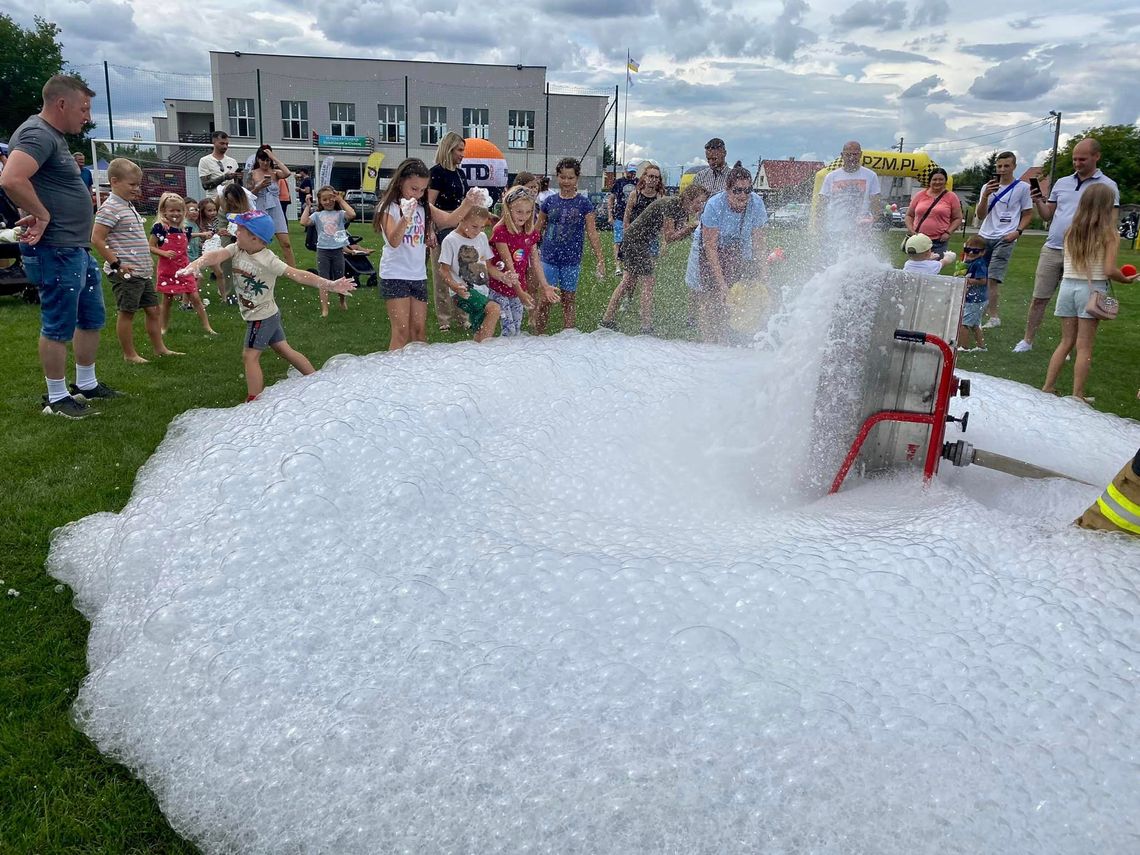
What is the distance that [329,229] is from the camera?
8703 millimetres

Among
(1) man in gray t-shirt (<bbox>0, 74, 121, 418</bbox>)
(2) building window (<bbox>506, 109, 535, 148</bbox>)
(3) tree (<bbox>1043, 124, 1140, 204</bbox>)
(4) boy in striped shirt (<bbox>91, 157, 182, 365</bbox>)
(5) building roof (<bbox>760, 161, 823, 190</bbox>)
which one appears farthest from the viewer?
(2) building window (<bbox>506, 109, 535, 148</bbox>)

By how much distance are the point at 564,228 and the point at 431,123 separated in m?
39.8

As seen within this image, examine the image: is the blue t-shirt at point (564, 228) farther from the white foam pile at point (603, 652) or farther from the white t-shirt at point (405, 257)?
the white foam pile at point (603, 652)

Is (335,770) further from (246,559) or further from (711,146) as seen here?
(711,146)

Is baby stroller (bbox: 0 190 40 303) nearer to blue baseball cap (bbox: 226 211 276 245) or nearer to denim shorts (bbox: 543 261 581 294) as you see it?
blue baseball cap (bbox: 226 211 276 245)

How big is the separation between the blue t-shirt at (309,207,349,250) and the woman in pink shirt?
5766 millimetres

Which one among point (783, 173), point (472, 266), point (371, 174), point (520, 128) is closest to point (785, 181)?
Result: point (783, 173)

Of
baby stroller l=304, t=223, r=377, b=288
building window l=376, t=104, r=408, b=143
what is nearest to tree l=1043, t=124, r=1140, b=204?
building window l=376, t=104, r=408, b=143

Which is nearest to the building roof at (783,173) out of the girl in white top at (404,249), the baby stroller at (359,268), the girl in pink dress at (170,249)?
the girl in white top at (404,249)

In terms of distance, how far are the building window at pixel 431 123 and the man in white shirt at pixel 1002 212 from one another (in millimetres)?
38533

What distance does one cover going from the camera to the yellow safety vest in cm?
244

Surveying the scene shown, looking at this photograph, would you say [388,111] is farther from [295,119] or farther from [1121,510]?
[1121,510]

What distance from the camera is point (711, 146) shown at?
7.28 meters

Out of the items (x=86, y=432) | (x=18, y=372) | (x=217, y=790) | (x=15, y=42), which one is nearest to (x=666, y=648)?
(x=217, y=790)
